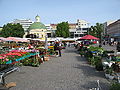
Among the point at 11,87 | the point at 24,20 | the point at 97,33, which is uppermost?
the point at 24,20

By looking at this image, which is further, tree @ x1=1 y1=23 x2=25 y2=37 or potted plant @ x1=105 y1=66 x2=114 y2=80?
tree @ x1=1 y1=23 x2=25 y2=37

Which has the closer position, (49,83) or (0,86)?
(0,86)

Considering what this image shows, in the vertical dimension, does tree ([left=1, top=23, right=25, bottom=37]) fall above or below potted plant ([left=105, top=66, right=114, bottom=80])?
above

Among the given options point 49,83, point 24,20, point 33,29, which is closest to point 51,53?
point 49,83

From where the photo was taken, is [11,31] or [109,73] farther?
[11,31]

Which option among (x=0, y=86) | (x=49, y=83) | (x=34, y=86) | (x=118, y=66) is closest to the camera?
(x=0, y=86)

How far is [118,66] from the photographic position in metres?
7.07

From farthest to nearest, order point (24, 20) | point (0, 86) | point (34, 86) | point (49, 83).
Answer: point (24, 20), point (49, 83), point (34, 86), point (0, 86)

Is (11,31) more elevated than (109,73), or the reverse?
(11,31)

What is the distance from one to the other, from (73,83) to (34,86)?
1.60 meters

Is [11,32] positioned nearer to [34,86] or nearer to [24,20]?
[34,86]

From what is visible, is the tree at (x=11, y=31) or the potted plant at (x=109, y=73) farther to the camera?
the tree at (x=11, y=31)

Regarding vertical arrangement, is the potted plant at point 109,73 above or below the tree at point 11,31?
below

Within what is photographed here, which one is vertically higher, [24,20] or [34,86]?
[24,20]
